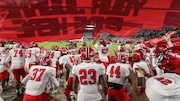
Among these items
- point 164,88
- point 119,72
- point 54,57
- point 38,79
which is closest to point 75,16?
point 164,88

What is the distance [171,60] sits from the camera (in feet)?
7.27

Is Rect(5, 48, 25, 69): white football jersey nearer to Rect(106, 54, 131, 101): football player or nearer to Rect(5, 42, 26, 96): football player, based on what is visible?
Rect(5, 42, 26, 96): football player

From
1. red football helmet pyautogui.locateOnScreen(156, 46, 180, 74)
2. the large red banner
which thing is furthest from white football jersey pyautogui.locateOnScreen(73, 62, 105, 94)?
red football helmet pyautogui.locateOnScreen(156, 46, 180, 74)

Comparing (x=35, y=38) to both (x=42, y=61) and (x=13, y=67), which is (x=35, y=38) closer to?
(x=42, y=61)

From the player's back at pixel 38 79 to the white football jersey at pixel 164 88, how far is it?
8.89 ft

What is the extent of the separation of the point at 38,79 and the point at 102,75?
3.68 ft

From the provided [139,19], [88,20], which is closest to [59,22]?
[88,20]

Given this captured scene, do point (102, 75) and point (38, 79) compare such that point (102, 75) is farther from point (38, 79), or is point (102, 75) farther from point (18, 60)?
point (18, 60)

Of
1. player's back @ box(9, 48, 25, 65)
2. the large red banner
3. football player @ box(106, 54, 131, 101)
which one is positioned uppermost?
the large red banner

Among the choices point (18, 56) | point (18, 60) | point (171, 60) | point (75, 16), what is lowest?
point (171, 60)

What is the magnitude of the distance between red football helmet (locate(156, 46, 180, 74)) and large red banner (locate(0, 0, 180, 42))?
0.33 m

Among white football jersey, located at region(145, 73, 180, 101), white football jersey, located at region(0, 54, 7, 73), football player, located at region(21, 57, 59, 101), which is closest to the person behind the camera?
white football jersey, located at region(145, 73, 180, 101)

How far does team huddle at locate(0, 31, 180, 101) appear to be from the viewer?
7.09 feet

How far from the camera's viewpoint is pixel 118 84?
4840 mm
